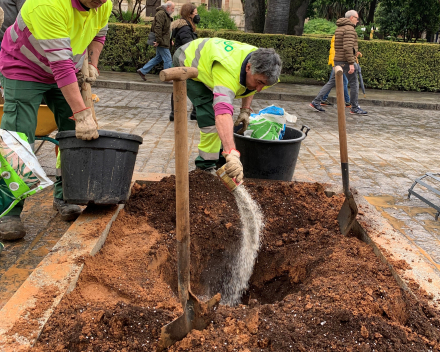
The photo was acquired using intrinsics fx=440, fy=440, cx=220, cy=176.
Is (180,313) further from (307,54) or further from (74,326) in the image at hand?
(307,54)

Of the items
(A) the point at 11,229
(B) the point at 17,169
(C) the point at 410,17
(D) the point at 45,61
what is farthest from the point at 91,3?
(C) the point at 410,17

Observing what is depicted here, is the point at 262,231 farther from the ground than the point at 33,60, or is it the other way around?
the point at 33,60

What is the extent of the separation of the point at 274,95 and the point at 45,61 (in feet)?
27.8

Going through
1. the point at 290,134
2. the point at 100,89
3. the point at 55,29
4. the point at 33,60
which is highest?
the point at 55,29

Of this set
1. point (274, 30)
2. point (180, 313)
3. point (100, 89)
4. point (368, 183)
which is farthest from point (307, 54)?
point (180, 313)

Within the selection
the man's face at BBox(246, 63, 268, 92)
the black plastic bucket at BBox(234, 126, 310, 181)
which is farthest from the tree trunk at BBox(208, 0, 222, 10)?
the man's face at BBox(246, 63, 268, 92)

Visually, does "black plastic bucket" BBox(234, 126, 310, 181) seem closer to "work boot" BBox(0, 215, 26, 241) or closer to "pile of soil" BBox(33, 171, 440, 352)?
"pile of soil" BBox(33, 171, 440, 352)

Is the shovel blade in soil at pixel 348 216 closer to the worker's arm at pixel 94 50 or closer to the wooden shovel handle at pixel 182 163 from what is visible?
the wooden shovel handle at pixel 182 163

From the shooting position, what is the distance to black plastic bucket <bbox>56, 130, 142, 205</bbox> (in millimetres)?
2986

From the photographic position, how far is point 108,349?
1.94 metres

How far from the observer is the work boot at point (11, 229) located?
10.3 feet

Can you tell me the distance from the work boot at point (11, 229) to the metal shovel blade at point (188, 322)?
1721 mm

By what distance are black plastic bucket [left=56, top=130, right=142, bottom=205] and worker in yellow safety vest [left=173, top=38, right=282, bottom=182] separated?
65 cm

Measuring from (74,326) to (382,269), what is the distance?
1.80 m
